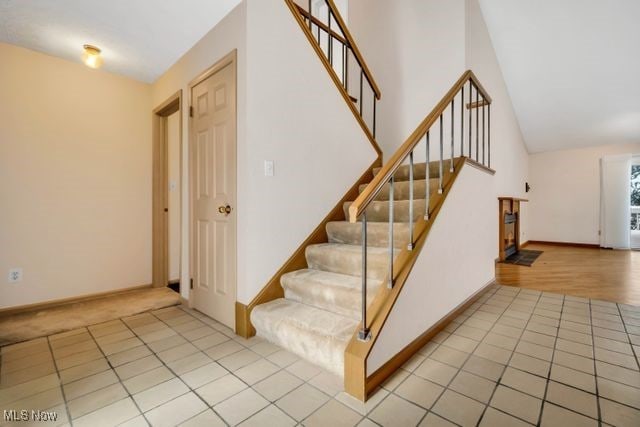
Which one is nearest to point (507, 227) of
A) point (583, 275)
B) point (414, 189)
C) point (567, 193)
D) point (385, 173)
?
point (583, 275)

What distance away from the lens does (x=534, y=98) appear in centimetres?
533

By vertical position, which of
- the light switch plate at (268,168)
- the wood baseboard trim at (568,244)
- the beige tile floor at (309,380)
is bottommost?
the beige tile floor at (309,380)

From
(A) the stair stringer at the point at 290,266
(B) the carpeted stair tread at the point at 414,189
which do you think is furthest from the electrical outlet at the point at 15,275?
(B) the carpeted stair tread at the point at 414,189

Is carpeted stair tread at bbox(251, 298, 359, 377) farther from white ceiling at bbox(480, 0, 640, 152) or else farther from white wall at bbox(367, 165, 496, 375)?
white ceiling at bbox(480, 0, 640, 152)

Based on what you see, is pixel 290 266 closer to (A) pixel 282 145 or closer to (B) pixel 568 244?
(A) pixel 282 145

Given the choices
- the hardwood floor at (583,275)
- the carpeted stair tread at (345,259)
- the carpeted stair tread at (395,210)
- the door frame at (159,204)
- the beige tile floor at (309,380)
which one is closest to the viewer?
the beige tile floor at (309,380)

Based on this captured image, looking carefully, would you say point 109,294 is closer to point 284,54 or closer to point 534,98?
point 284,54

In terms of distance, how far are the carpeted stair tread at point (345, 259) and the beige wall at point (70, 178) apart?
7.76 feet

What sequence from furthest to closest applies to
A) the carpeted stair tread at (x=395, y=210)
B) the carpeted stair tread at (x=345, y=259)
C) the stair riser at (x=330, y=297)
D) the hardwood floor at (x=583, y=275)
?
the hardwood floor at (x=583, y=275) → the carpeted stair tread at (x=395, y=210) → the carpeted stair tread at (x=345, y=259) → the stair riser at (x=330, y=297)

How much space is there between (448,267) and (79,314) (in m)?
3.31

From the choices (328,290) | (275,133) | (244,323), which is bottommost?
(244,323)

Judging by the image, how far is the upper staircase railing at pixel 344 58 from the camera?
2.71 metres

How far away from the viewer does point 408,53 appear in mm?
3955

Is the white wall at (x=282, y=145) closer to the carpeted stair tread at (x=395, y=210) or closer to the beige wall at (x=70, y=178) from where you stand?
the carpeted stair tread at (x=395, y=210)
